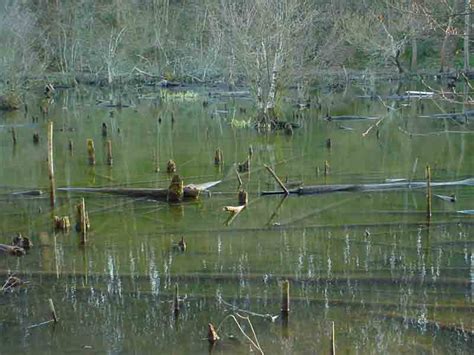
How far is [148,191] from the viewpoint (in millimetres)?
14836

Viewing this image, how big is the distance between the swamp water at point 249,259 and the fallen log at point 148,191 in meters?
0.23

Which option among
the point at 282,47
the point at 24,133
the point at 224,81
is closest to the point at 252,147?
the point at 282,47

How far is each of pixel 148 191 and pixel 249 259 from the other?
4.55 metres

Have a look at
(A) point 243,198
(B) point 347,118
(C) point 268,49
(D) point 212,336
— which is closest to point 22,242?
(A) point 243,198

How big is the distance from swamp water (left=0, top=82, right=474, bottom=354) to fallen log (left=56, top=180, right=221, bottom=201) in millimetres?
233

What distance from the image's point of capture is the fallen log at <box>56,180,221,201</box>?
14508 millimetres

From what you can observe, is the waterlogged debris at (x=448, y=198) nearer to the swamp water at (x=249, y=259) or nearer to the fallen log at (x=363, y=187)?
the swamp water at (x=249, y=259)

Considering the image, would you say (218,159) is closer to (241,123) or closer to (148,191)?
(148,191)

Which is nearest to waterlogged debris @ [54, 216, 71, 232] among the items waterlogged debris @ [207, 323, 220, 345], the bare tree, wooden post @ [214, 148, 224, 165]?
waterlogged debris @ [207, 323, 220, 345]

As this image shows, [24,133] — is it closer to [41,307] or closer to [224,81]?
[41,307]

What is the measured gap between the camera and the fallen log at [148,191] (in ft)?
47.6

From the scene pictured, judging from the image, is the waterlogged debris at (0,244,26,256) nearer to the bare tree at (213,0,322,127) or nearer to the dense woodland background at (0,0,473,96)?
the bare tree at (213,0,322,127)

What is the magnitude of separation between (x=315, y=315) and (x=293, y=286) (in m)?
1.06

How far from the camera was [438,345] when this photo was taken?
783 cm
